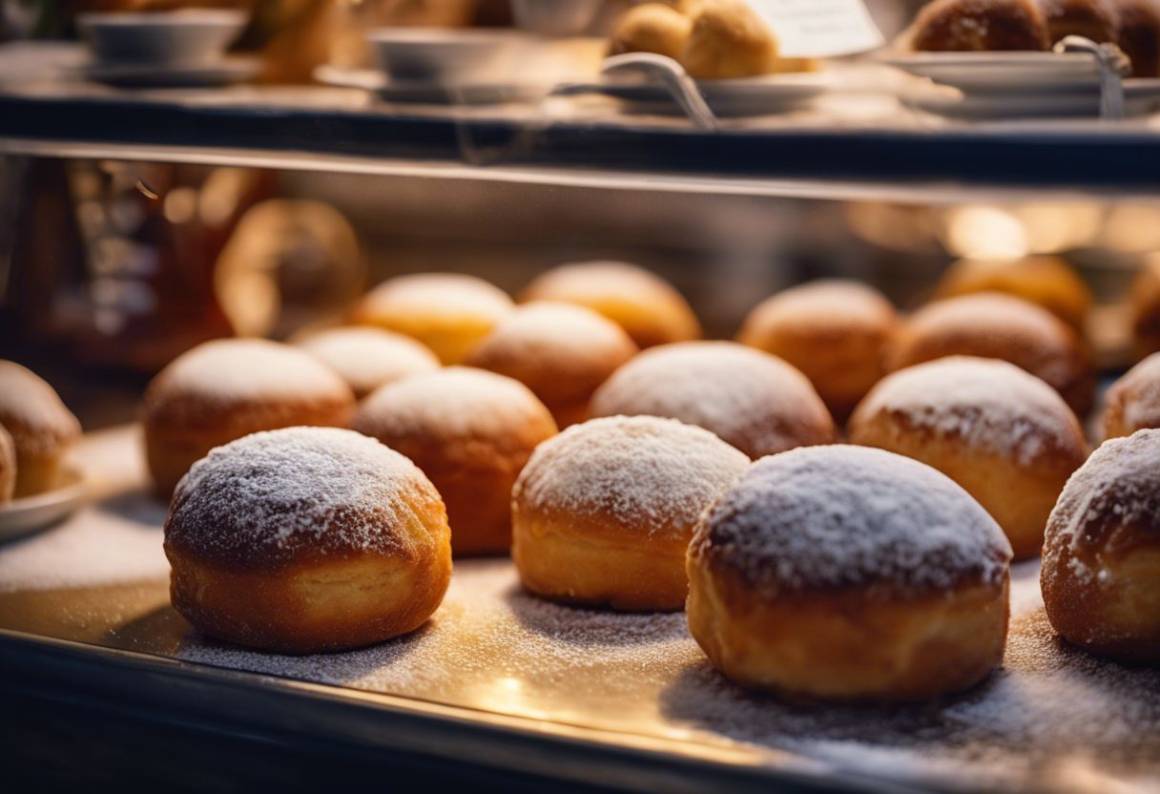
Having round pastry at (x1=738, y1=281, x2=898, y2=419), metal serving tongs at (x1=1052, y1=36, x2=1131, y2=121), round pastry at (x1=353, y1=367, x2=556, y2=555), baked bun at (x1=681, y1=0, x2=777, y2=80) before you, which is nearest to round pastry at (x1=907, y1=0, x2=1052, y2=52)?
metal serving tongs at (x1=1052, y1=36, x2=1131, y2=121)

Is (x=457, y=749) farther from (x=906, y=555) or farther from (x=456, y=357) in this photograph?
(x=456, y=357)

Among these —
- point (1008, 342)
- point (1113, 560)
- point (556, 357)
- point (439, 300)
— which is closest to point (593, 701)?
point (1113, 560)

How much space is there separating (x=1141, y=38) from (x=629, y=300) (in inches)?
43.2

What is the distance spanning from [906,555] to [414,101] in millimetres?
768

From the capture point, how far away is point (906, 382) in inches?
72.2

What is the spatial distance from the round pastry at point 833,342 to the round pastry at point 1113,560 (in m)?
0.84

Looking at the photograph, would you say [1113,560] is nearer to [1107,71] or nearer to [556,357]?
[1107,71]

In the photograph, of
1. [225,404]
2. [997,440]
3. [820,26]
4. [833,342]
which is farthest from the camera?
[833,342]

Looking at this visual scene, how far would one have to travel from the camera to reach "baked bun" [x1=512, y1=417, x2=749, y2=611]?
1.54m

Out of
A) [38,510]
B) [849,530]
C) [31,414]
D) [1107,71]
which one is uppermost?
[1107,71]

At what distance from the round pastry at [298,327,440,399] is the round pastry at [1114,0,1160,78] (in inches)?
42.9

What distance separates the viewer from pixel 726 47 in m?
1.45

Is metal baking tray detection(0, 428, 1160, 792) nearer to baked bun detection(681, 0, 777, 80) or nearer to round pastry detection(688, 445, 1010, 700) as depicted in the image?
round pastry detection(688, 445, 1010, 700)

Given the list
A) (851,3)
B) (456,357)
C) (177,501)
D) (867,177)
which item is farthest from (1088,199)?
(456,357)
